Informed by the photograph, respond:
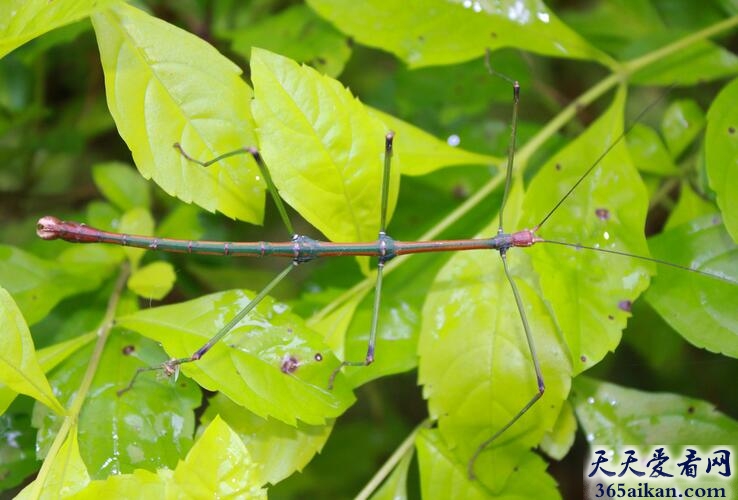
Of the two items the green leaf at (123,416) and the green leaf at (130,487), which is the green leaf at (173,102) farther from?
the green leaf at (130,487)

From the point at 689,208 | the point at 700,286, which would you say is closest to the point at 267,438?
the point at 700,286

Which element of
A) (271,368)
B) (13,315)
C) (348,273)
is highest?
(13,315)

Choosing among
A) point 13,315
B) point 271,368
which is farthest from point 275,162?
point 13,315

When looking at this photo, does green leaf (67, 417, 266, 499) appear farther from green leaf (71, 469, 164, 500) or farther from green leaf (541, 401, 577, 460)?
green leaf (541, 401, 577, 460)

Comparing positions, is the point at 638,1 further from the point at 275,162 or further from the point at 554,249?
the point at 275,162

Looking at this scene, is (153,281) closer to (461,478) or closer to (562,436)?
(461,478)

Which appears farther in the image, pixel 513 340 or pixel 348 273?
pixel 348 273

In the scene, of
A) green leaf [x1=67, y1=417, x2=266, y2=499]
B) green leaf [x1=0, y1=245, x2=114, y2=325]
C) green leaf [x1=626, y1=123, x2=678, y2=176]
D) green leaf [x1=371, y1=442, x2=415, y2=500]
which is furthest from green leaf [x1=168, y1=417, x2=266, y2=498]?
green leaf [x1=626, y1=123, x2=678, y2=176]
